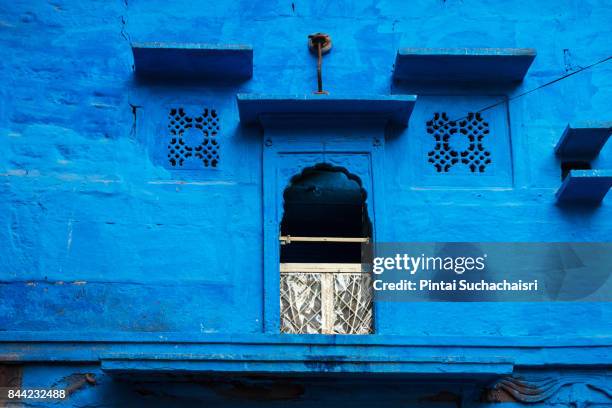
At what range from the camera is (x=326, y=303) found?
23.9 feet

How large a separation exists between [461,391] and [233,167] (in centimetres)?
212

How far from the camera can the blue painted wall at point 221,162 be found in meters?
7.17

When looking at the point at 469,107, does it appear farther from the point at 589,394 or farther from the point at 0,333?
the point at 0,333

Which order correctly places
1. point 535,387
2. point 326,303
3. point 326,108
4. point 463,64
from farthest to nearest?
point 463,64, point 326,108, point 326,303, point 535,387

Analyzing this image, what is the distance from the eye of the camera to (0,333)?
22.4ft

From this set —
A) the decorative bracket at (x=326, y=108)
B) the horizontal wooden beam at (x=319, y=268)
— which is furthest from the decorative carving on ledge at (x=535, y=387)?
the decorative bracket at (x=326, y=108)

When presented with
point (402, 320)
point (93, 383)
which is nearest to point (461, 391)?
point (402, 320)

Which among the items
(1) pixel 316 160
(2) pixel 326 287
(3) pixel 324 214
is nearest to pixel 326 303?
(2) pixel 326 287

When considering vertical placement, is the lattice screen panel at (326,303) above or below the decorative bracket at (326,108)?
below

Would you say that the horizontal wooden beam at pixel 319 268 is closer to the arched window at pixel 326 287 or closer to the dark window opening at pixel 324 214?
Answer: the arched window at pixel 326 287

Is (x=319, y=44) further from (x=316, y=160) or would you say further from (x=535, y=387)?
(x=535, y=387)

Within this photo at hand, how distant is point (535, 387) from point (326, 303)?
1.42 meters

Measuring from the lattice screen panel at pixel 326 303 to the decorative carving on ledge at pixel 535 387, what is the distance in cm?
91

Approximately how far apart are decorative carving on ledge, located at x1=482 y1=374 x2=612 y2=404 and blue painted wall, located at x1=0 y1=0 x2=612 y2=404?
0.30 meters
